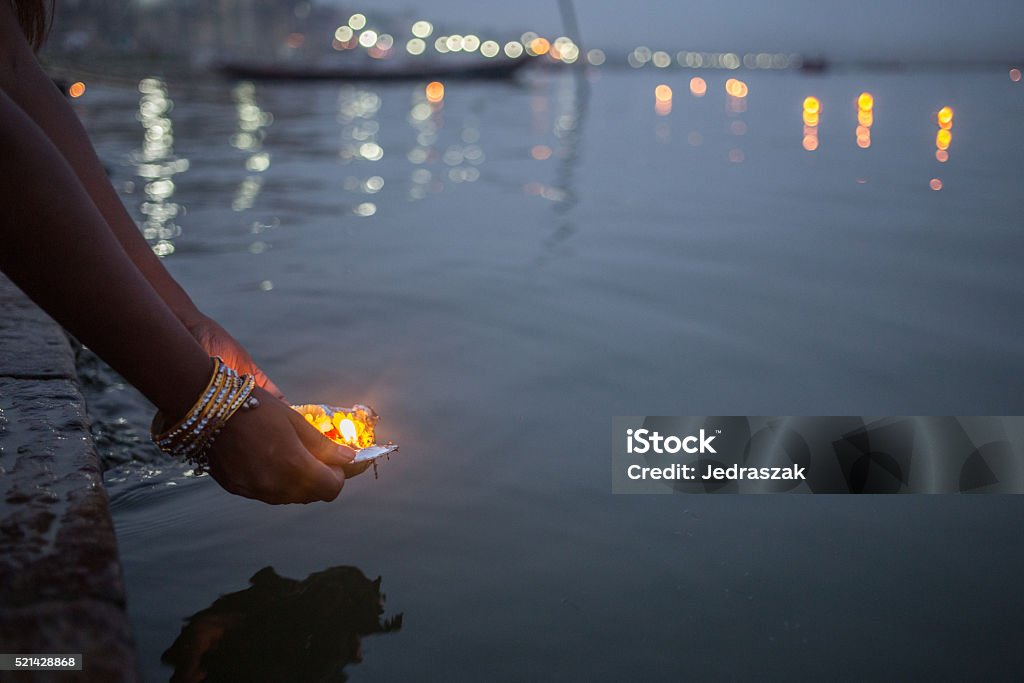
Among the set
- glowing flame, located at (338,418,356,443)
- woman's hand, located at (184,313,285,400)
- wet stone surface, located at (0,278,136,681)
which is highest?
woman's hand, located at (184,313,285,400)

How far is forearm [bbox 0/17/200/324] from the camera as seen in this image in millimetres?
1746

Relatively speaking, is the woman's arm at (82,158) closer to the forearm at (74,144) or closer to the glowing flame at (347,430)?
the forearm at (74,144)

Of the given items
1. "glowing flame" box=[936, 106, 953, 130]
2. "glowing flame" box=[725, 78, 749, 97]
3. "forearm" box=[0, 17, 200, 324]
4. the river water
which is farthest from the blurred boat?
"forearm" box=[0, 17, 200, 324]

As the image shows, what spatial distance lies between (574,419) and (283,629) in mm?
1562

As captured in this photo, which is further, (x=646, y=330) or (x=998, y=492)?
(x=646, y=330)

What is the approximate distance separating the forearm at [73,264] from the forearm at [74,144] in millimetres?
437

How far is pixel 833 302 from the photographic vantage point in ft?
16.5

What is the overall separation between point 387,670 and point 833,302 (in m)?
4.01

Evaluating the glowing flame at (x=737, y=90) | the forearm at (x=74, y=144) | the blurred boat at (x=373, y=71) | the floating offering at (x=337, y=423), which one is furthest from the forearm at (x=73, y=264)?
the glowing flame at (x=737, y=90)

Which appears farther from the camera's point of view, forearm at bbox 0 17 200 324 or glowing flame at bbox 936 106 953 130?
glowing flame at bbox 936 106 953 130

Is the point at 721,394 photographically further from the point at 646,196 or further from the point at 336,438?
the point at 646,196

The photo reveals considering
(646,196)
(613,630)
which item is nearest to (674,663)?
(613,630)

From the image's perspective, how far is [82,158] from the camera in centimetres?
190

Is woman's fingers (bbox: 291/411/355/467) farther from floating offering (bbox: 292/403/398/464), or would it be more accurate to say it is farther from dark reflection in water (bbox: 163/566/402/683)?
dark reflection in water (bbox: 163/566/402/683)
